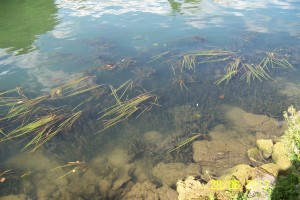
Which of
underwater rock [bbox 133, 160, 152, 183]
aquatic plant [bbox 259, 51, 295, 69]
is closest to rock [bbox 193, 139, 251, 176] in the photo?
underwater rock [bbox 133, 160, 152, 183]

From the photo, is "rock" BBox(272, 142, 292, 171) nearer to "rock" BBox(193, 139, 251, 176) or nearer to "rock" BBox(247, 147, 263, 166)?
"rock" BBox(247, 147, 263, 166)

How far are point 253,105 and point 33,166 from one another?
17.2 ft

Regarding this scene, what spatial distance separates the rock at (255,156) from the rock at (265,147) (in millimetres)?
91

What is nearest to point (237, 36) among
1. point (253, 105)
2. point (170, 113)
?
point (253, 105)

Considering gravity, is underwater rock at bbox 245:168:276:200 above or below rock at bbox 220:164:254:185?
above

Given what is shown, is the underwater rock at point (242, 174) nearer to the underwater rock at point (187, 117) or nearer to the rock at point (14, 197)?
the underwater rock at point (187, 117)

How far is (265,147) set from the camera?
16.9 feet

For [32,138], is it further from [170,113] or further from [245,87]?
[245,87]

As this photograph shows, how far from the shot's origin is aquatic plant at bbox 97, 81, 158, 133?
20.2 feet

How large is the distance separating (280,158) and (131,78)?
464 cm

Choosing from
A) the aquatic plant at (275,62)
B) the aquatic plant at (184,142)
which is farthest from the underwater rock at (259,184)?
the aquatic plant at (275,62)

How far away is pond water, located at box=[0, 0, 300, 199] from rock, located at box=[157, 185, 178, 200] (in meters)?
0.36

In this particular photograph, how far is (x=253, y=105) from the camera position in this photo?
683 cm

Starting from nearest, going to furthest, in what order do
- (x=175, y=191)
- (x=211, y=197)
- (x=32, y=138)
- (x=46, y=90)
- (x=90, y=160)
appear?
(x=211, y=197), (x=175, y=191), (x=90, y=160), (x=32, y=138), (x=46, y=90)
